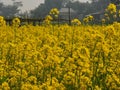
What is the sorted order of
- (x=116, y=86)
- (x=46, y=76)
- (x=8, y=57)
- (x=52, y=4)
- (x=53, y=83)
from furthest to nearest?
1. (x=52, y=4)
2. (x=8, y=57)
3. (x=46, y=76)
4. (x=116, y=86)
5. (x=53, y=83)

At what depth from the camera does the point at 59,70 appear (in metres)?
6.06

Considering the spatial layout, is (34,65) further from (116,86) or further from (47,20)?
(47,20)

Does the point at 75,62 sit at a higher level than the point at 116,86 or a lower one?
higher

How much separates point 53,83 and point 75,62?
17.8 inches

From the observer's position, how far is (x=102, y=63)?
21.0 ft

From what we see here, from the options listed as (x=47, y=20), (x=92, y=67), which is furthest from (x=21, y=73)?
(x=47, y=20)

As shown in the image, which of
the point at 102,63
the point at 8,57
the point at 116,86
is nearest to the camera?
the point at 116,86

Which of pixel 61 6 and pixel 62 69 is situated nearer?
pixel 62 69

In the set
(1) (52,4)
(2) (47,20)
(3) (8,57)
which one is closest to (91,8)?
(1) (52,4)

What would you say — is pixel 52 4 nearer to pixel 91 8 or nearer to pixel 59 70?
pixel 91 8

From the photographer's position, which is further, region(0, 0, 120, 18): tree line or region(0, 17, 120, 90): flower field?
region(0, 0, 120, 18): tree line

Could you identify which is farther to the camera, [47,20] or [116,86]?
[47,20]

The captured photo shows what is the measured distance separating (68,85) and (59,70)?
0.74 meters

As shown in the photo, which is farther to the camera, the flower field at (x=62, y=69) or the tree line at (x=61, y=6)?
the tree line at (x=61, y=6)
